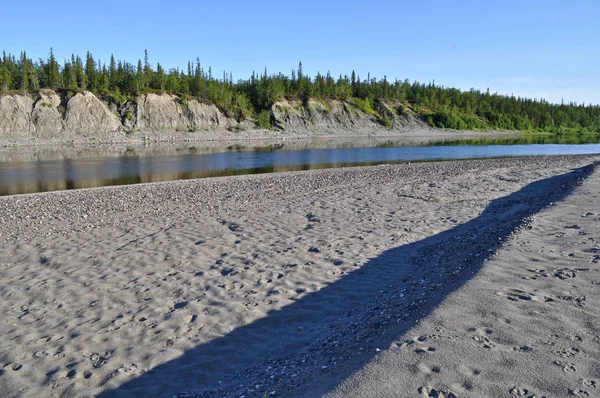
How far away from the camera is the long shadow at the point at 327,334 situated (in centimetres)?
682

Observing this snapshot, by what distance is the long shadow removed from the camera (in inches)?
268

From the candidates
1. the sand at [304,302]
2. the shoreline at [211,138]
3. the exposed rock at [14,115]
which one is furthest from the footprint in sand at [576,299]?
the exposed rock at [14,115]

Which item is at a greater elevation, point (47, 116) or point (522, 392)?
point (47, 116)

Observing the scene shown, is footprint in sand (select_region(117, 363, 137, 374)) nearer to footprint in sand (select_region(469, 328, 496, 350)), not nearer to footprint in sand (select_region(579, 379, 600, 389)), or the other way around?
footprint in sand (select_region(469, 328, 496, 350))

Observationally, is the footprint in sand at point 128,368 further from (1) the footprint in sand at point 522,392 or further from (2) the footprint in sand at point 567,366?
(2) the footprint in sand at point 567,366

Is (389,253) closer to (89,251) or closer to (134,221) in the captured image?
(89,251)

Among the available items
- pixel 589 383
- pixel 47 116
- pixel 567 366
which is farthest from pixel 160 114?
pixel 589 383

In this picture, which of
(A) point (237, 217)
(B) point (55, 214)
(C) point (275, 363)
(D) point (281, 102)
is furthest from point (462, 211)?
(D) point (281, 102)

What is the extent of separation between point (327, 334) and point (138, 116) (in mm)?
111160

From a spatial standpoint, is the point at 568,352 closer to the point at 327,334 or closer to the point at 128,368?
the point at 327,334

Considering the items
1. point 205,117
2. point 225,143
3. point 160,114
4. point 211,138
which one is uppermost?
point 160,114

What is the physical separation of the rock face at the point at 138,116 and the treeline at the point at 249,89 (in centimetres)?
483

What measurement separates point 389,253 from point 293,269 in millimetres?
3335

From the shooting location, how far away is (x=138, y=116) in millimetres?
109062
